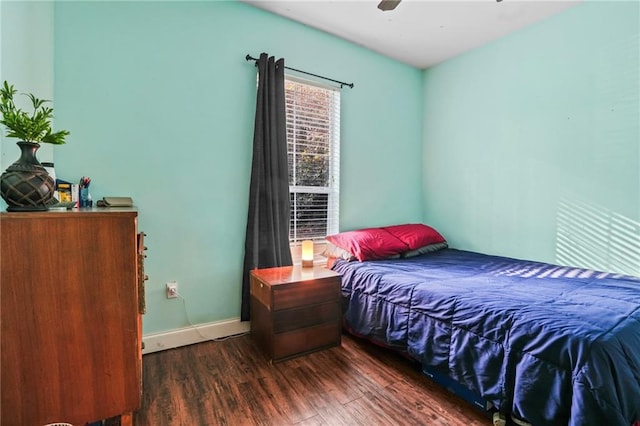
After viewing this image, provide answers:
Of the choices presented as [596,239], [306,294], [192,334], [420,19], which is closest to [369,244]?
[306,294]

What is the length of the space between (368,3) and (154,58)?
1665mm

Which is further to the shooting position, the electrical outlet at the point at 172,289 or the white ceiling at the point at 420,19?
the white ceiling at the point at 420,19

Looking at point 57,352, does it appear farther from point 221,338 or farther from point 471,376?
point 471,376

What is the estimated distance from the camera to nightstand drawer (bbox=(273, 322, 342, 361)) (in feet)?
6.46

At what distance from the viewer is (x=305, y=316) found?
80.8 inches

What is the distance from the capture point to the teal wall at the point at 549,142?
7.20 feet

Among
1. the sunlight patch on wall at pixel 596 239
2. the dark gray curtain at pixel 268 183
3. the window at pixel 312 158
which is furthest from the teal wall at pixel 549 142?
Result: the dark gray curtain at pixel 268 183

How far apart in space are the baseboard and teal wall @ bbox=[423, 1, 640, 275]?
243 centimetres

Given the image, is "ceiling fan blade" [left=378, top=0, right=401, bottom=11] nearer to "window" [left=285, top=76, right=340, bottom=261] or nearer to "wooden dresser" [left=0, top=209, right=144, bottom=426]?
"window" [left=285, top=76, right=340, bottom=261]

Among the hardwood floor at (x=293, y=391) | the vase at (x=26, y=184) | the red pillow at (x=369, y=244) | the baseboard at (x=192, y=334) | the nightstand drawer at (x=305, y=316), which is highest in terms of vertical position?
the vase at (x=26, y=184)

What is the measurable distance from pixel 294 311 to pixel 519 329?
1264 millimetres

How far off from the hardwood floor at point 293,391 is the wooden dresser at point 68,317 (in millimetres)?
402

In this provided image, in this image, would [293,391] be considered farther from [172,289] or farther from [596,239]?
[596,239]

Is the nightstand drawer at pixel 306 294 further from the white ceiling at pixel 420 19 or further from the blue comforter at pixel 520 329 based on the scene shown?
the white ceiling at pixel 420 19
